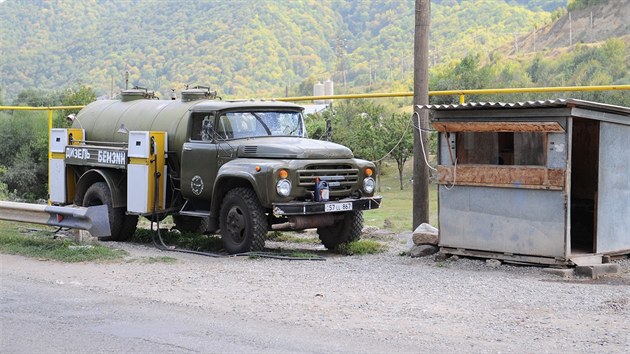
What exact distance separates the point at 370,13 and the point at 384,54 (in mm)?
15831

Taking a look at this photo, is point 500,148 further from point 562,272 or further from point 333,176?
point 333,176

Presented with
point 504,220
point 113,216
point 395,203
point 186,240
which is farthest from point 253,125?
point 395,203

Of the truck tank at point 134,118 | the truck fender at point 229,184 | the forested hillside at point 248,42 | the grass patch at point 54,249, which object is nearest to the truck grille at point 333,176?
the truck fender at point 229,184

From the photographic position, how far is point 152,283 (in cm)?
1084

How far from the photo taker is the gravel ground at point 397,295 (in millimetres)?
7965

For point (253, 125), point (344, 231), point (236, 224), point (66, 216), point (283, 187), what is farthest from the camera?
point (253, 125)

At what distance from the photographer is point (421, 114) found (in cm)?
1379

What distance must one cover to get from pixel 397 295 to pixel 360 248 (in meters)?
3.91

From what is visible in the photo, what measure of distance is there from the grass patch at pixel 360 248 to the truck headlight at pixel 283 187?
1601mm

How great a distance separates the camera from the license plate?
13.1m

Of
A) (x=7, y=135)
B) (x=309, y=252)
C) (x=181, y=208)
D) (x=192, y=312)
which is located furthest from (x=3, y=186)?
(x=192, y=312)

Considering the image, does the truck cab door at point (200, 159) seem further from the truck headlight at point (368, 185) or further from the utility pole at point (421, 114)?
the utility pole at point (421, 114)

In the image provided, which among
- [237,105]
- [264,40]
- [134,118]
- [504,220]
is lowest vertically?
[504,220]

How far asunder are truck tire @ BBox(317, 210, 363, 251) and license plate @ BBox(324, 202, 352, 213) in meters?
0.52
